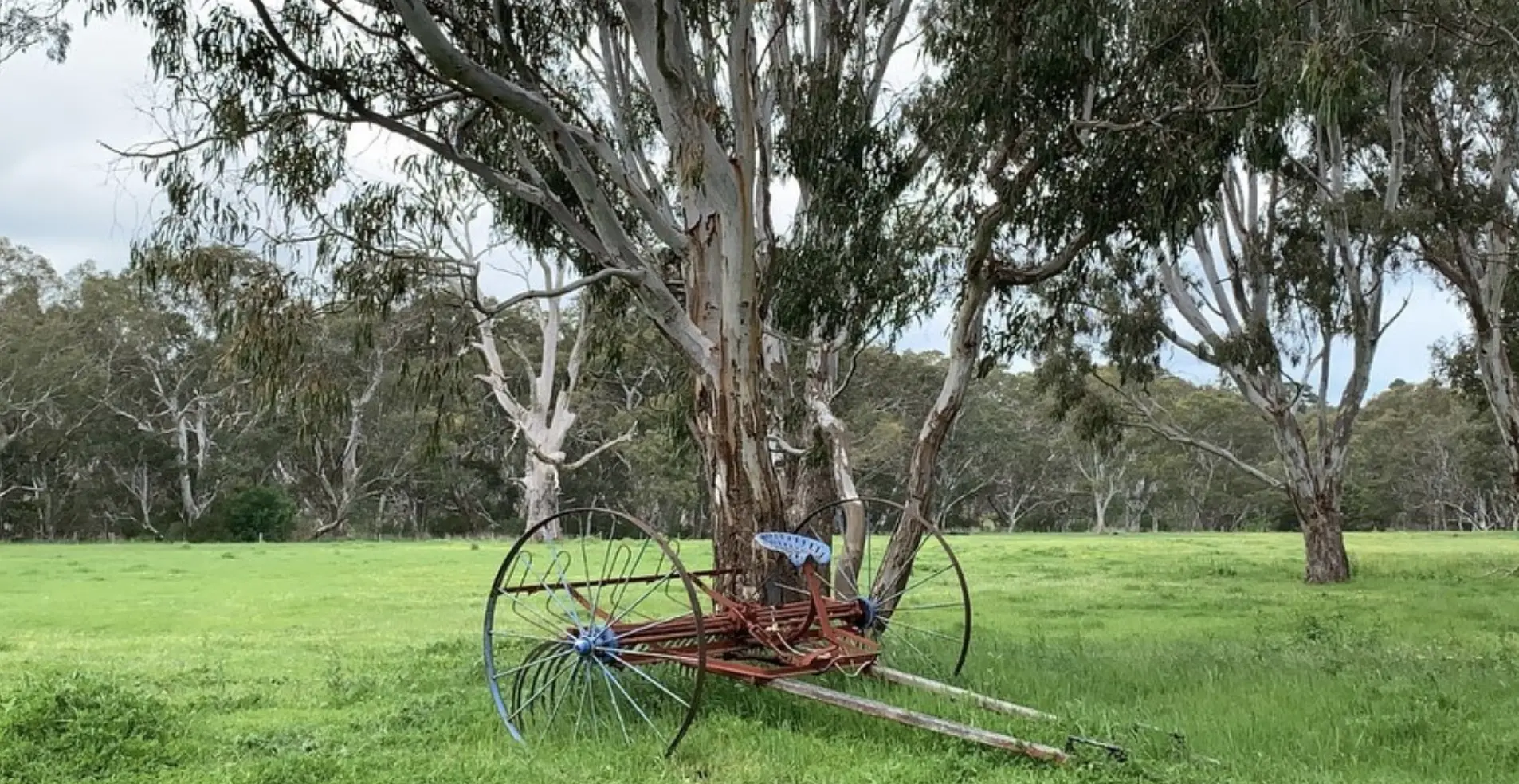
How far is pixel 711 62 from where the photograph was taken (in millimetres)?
11258

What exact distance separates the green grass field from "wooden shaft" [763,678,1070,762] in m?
0.09

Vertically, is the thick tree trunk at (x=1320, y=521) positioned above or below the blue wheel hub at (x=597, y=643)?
above

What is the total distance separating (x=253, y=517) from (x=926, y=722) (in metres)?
36.7

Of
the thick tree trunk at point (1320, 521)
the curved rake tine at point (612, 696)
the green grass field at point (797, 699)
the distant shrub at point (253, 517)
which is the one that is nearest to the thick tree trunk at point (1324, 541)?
the thick tree trunk at point (1320, 521)

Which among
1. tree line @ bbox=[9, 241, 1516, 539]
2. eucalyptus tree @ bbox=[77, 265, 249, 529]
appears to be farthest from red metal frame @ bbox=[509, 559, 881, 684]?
eucalyptus tree @ bbox=[77, 265, 249, 529]

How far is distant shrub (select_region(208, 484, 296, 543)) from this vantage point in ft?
125

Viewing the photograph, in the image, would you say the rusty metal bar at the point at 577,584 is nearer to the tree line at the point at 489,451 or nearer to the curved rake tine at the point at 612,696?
the curved rake tine at the point at 612,696

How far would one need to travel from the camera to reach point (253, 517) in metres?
38.3

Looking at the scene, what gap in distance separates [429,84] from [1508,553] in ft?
81.7

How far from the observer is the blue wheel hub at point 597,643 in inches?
238

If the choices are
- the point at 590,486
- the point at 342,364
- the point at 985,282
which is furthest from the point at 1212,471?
the point at 985,282

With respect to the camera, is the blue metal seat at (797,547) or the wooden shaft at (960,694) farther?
the blue metal seat at (797,547)

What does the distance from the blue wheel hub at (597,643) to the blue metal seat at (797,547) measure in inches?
41.0

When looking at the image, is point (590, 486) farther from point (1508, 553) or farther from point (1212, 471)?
point (1508, 553)
